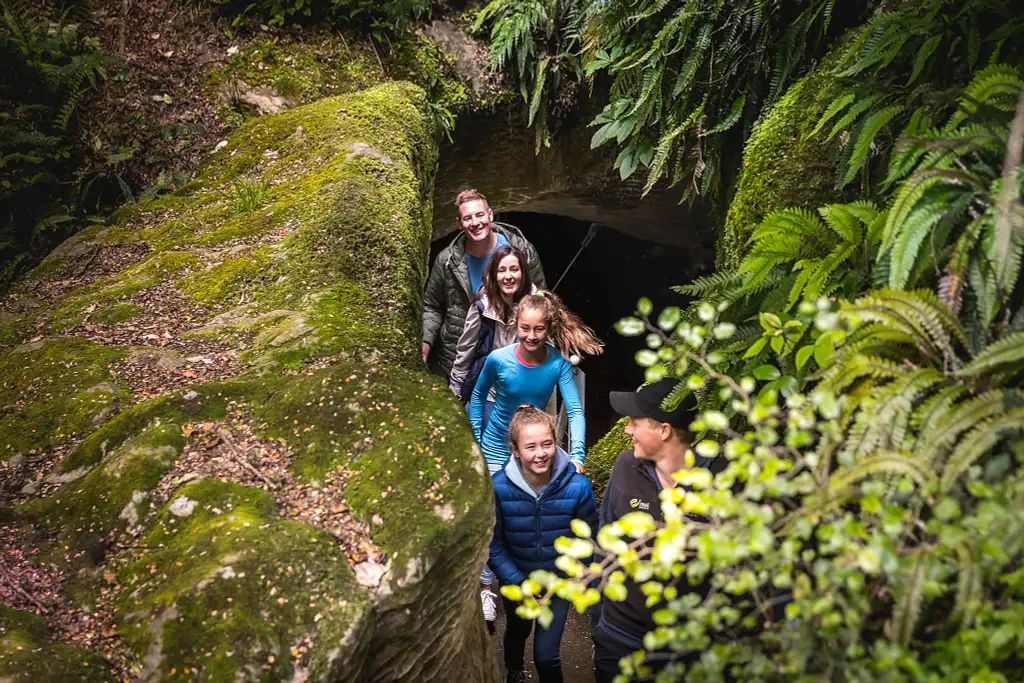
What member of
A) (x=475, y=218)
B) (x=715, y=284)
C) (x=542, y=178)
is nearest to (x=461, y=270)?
(x=475, y=218)

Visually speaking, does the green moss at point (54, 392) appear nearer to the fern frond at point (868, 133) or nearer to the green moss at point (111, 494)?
the green moss at point (111, 494)

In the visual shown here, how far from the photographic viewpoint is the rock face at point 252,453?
2607 millimetres

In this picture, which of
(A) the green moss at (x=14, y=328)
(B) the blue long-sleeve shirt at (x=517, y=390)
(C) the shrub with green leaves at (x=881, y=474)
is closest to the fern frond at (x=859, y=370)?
(C) the shrub with green leaves at (x=881, y=474)

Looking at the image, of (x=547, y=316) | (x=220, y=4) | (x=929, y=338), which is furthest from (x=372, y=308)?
(x=220, y=4)

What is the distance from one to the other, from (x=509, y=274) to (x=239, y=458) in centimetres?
227

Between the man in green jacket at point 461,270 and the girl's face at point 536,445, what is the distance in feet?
5.60

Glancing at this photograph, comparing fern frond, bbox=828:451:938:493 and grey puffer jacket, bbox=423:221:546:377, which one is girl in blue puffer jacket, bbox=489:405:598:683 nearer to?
grey puffer jacket, bbox=423:221:546:377

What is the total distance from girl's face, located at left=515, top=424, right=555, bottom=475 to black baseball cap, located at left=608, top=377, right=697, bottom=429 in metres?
0.52

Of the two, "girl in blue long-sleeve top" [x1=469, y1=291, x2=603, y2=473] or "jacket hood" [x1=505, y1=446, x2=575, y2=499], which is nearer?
"jacket hood" [x1=505, y1=446, x2=575, y2=499]

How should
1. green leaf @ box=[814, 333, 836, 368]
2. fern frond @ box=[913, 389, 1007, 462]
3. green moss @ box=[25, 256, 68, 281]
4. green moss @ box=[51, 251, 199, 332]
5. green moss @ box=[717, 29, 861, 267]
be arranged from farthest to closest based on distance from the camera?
1. green moss @ box=[25, 256, 68, 281]
2. green moss @ box=[51, 251, 199, 332]
3. green moss @ box=[717, 29, 861, 267]
4. green leaf @ box=[814, 333, 836, 368]
5. fern frond @ box=[913, 389, 1007, 462]

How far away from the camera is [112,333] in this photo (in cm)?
457

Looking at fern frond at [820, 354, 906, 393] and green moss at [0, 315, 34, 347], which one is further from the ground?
fern frond at [820, 354, 906, 393]

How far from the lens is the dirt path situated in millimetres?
5270

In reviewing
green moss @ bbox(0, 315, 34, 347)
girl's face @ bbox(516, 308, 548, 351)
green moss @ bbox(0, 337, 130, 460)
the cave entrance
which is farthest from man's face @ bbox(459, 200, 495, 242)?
the cave entrance
